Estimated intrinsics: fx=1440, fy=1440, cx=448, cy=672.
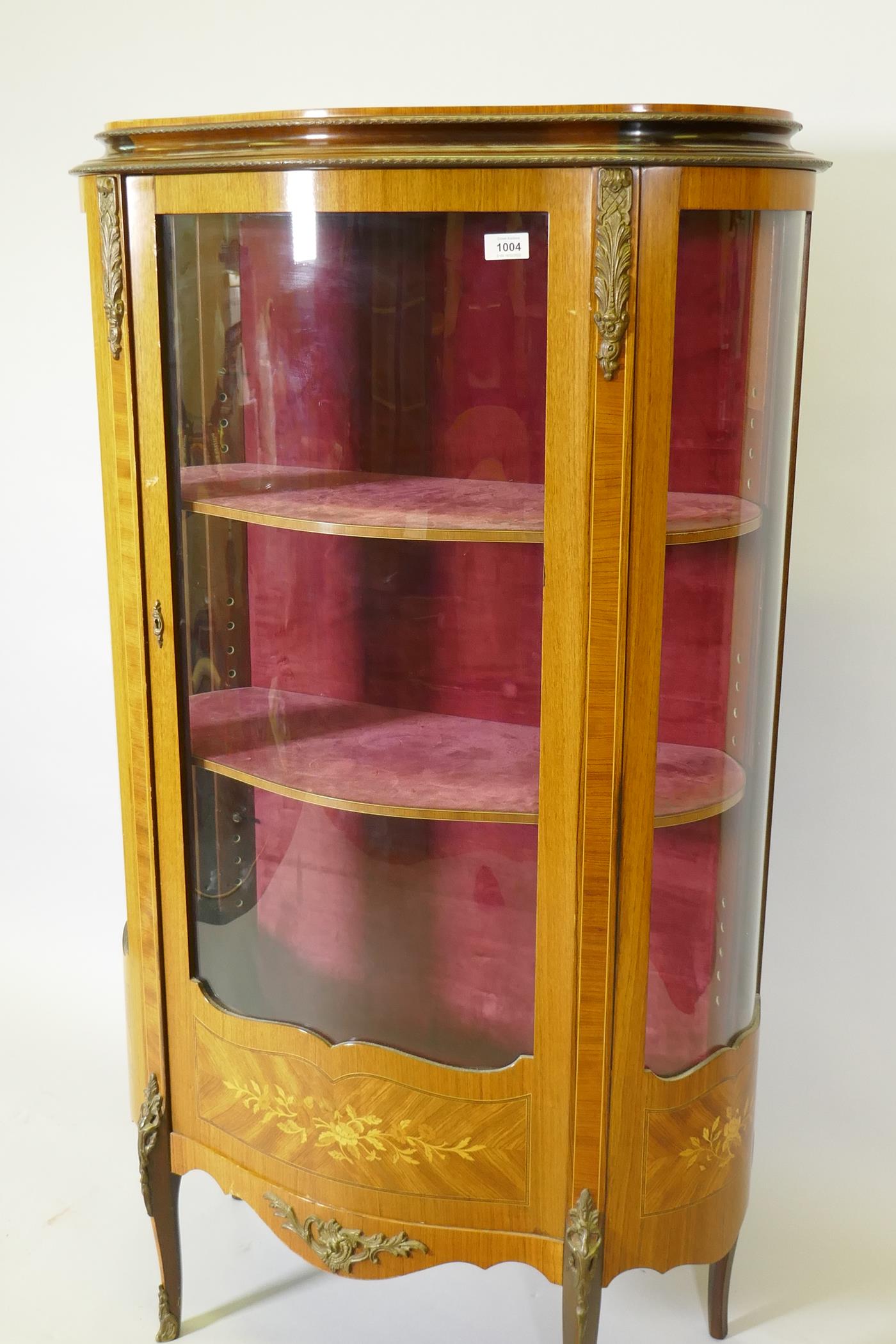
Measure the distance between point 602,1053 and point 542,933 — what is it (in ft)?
0.52

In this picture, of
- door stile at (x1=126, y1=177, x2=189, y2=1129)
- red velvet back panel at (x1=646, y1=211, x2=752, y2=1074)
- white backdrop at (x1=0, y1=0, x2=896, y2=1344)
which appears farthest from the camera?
white backdrop at (x1=0, y1=0, x2=896, y2=1344)

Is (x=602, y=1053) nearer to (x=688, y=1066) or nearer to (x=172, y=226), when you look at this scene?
(x=688, y=1066)

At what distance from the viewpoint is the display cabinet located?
152cm

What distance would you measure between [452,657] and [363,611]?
0.13 m

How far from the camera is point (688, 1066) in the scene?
5.87 ft

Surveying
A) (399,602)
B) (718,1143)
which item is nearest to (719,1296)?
(718,1143)

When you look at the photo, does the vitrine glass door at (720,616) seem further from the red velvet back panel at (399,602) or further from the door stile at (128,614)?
the door stile at (128,614)

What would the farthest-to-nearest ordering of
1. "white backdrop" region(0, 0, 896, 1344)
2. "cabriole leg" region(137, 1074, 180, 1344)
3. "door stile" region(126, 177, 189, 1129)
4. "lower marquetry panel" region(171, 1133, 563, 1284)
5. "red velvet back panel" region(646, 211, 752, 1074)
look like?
"white backdrop" region(0, 0, 896, 1344)
"cabriole leg" region(137, 1074, 180, 1344)
"lower marquetry panel" region(171, 1133, 563, 1284)
"door stile" region(126, 177, 189, 1129)
"red velvet back panel" region(646, 211, 752, 1074)

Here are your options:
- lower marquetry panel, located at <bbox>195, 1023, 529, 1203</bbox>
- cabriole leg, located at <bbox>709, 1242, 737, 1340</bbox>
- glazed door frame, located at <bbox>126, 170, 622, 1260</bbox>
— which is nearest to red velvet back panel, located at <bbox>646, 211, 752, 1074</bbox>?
glazed door frame, located at <bbox>126, 170, 622, 1260</bbox>

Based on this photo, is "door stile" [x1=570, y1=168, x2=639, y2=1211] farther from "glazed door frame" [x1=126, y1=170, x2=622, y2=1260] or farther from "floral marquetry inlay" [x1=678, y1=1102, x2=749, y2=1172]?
"floral marquetry inlay" [x1=678, y1=1102, x2=749, y2=1172]

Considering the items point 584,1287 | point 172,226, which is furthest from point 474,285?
point 584,1287

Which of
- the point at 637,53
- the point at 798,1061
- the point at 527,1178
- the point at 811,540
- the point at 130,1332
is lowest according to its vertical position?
the point at 130,1332

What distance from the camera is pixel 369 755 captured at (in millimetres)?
1824

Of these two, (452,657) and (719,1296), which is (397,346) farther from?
(719,1296)
